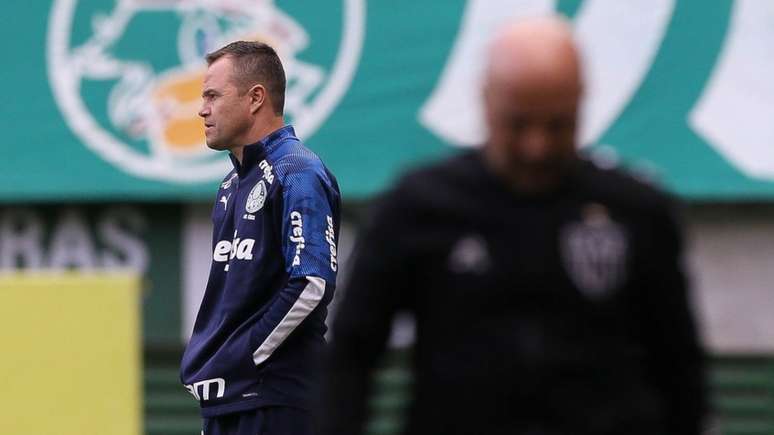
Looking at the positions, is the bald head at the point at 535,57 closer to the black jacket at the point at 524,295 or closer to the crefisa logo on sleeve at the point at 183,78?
the black jacket at the point at 524,295

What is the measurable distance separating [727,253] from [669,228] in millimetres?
7473

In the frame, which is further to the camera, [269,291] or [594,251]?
[269,291]

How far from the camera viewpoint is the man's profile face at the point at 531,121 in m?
2.77

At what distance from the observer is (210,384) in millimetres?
5227

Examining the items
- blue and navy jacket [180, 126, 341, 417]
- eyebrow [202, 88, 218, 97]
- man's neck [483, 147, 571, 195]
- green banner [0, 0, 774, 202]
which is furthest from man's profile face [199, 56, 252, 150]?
green banner [0, 0, 774, 202]

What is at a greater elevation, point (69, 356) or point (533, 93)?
point (533, 93)

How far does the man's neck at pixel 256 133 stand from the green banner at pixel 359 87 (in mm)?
3945

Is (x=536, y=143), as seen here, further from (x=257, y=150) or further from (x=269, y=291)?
(x=257, y=150)

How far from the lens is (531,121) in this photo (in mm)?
2777

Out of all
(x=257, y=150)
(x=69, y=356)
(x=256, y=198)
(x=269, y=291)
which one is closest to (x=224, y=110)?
(x=257, y=150)

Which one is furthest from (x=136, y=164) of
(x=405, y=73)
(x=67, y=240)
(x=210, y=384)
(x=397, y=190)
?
(x=397, y=190)

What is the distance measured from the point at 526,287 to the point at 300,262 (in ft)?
7.23

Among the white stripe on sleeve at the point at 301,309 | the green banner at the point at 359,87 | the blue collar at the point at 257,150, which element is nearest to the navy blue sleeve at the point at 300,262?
the white stripe on sleeve at the point at 301,309

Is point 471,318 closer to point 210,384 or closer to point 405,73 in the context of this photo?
point 210,384
